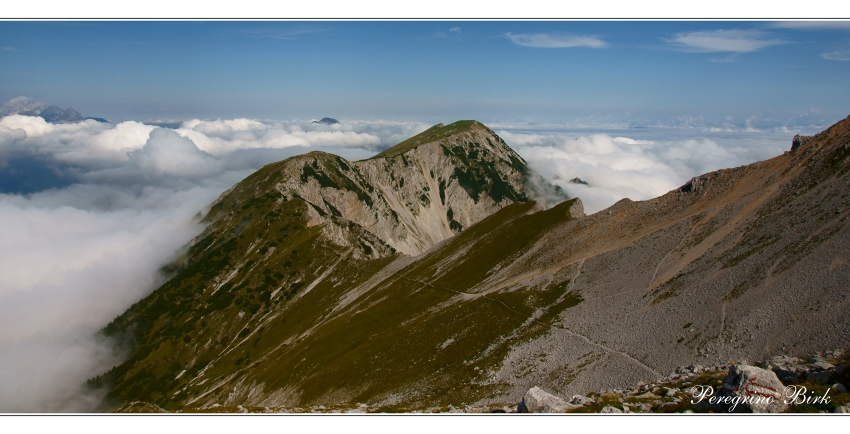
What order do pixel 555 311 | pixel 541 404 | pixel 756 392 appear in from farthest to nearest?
1. pixel 555 311
2. pixel 541 404
3. pixel 756 392

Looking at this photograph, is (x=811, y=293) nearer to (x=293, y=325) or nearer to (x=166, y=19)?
(x=166, y=19)

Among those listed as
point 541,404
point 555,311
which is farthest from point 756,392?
point 555,311

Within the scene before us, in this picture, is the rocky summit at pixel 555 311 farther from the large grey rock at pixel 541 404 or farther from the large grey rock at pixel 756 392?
the large grey rock at pixel 756 392

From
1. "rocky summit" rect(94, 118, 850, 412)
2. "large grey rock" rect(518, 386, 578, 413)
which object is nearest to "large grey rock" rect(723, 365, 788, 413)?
"rocky summit" rect(94, 118, 850, 412)

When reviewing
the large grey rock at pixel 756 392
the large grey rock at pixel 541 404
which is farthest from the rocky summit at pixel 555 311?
the large grey rock at pixel 756 392

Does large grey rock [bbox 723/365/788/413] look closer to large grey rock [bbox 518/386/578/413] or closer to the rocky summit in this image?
the rocky summit

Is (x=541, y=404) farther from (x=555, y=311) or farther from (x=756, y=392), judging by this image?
(x=555, y=311)
